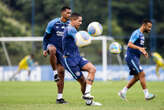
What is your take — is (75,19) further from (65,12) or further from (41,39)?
(41,39)

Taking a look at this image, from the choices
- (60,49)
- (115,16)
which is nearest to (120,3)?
(115,16)

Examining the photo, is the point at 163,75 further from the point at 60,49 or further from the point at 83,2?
the point at 60,49

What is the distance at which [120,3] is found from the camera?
43.5 metres

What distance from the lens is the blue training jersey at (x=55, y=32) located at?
1171cm

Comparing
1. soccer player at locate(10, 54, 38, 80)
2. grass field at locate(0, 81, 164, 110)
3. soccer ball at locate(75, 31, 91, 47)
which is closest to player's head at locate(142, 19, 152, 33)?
grass field at locate(0, 81, 164, 110)

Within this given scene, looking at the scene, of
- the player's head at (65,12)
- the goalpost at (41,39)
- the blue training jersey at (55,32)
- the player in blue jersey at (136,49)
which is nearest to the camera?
the player's head at (65,12)

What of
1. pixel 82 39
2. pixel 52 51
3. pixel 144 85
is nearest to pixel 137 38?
pixel 144 85

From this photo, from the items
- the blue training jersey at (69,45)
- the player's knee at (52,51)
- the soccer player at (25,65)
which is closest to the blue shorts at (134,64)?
the player's knee at (52,51)

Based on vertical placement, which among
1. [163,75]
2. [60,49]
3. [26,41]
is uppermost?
[60,49]

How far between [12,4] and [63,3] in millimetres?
6425

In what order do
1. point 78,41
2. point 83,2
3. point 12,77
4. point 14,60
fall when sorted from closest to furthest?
point 78,41 → point 12,77 → point 14,60 → point 83,2

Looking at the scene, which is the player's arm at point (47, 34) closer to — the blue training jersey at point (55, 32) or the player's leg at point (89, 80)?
the blue training jersey at point (55, 32)

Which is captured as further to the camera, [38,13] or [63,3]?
[38,13]

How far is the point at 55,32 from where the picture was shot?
466 inches
